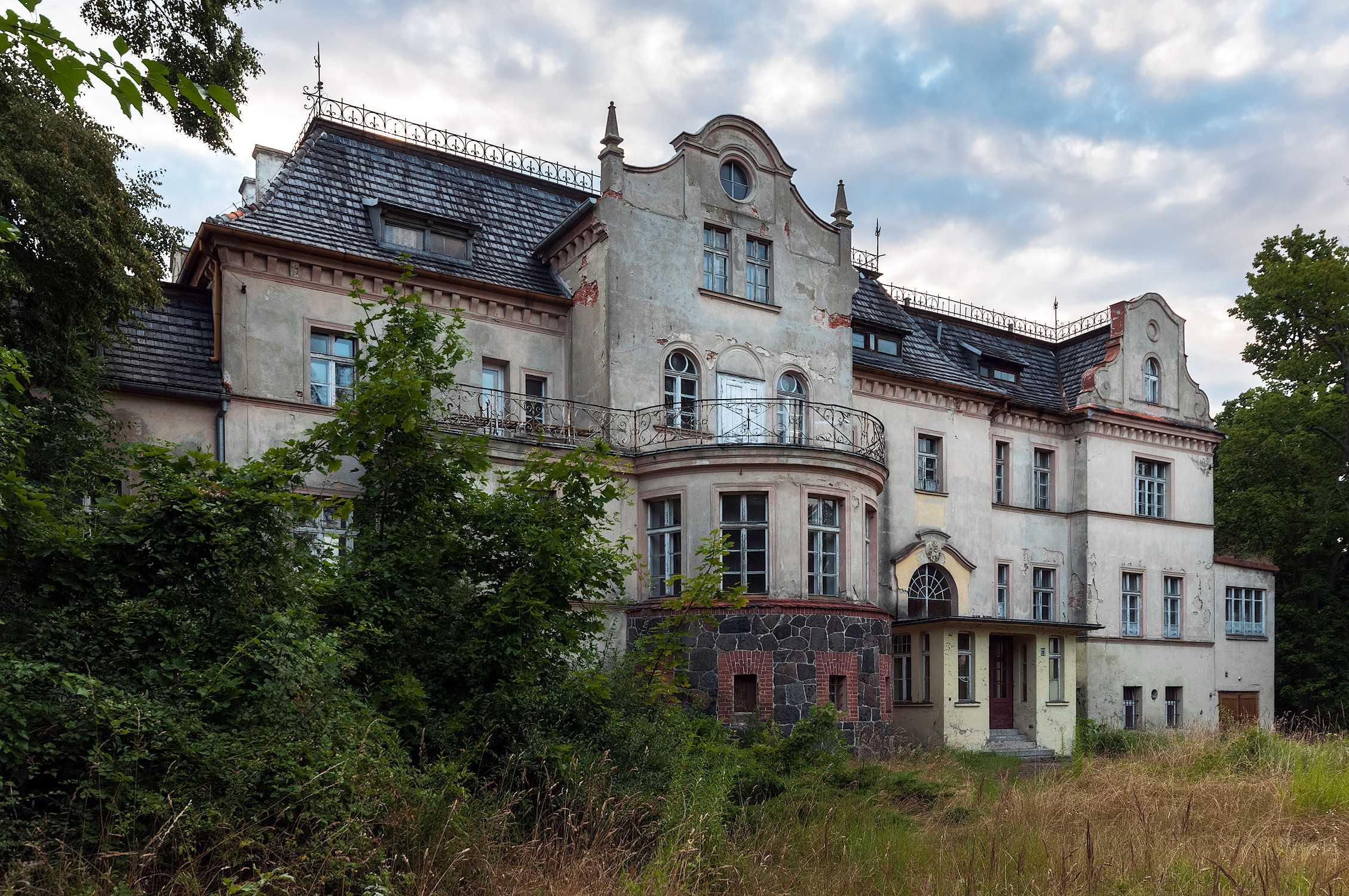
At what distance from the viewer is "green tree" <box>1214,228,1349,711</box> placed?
2986cm

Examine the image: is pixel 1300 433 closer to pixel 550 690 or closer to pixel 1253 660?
pixel 1253 660

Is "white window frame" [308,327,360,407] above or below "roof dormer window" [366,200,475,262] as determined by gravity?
below

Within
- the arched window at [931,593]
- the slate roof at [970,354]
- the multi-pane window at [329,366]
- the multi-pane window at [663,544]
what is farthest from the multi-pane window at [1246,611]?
the multi-pane window at [329,366]

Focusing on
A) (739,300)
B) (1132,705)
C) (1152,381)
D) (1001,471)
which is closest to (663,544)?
(739,300)

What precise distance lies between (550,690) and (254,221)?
34.0ft

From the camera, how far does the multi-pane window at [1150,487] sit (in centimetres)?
2705

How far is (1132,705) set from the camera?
26.0 metres

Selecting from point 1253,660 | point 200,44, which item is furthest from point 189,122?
point 1253,660

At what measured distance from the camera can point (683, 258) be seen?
1995cm

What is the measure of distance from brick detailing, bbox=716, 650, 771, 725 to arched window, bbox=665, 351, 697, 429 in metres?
4.57

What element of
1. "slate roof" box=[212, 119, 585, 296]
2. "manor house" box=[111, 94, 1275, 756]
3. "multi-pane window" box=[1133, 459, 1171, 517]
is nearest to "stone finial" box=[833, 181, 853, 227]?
"manor house" box=[111, 94, 1275, 756]

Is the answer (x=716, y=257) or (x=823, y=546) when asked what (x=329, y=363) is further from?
(x=823, y=546)

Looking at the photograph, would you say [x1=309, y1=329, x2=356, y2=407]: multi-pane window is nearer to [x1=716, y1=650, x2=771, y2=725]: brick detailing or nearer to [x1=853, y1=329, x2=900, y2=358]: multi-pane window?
[x1=716, y1=650, x2=771, y2=725]: brick detailing

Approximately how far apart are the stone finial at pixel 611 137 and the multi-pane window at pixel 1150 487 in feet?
53.2
